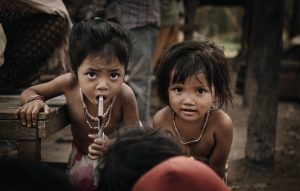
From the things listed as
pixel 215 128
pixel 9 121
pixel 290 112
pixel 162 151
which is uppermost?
pixel 162 151

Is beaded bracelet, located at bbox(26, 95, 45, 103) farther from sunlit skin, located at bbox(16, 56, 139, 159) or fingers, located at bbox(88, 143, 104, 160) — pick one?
fingers, located at bbox(88, 143, 104, 160)

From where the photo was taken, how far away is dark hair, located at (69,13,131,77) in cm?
237

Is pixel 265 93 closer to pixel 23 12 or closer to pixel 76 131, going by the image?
pixel 76 131

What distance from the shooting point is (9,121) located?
2.17 metres

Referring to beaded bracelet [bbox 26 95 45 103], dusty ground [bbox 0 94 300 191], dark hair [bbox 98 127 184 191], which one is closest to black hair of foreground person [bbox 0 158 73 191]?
dark hair [bbox 98 127 184 191]

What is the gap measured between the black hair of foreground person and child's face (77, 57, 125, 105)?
2.73 feet

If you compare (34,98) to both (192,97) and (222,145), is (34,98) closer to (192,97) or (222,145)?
(192,97)

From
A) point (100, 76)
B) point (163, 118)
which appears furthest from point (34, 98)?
point (163, 118)

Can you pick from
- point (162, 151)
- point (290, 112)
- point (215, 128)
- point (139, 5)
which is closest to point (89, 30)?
point (215, 128)

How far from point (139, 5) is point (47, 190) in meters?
2.91

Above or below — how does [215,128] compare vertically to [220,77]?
below

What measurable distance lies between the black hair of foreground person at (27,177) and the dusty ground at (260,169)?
2.39 meters

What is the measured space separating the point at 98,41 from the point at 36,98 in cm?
43

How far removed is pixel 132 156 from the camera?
148 cm
